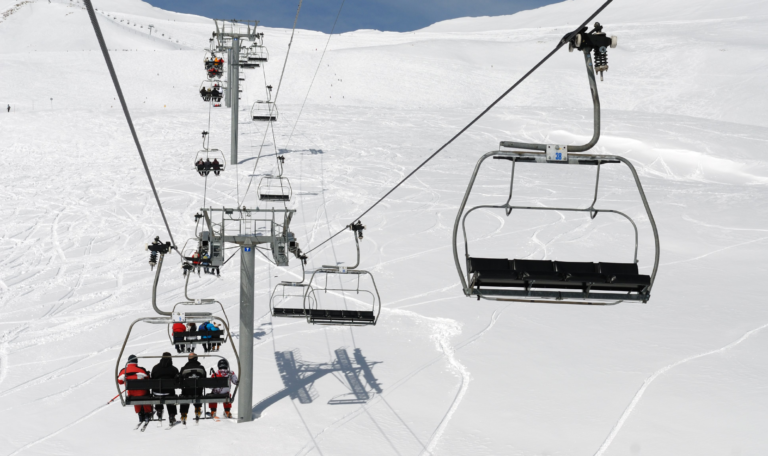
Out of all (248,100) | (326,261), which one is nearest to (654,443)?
(326,261)

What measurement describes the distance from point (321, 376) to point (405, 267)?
22.1ft

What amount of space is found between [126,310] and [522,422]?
1059 centimetres

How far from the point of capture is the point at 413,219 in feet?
79.9

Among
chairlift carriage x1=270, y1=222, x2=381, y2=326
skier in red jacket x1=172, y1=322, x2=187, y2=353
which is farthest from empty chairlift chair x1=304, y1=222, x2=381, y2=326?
skier in red jacket x1=172, y1=322, x2=187, y2=353

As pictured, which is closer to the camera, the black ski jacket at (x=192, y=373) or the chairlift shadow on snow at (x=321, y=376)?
the black ski jacket at (x=192, y=373)

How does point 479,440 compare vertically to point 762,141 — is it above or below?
below

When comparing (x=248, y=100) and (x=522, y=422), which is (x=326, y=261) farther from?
(x=248, y=100)

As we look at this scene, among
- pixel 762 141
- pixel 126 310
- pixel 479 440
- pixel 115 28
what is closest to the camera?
pixel 479 440

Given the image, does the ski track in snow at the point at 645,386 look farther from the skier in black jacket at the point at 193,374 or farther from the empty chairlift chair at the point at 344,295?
the skier in black jacket at the point at 193,374

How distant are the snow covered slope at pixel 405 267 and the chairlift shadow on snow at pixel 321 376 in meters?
0.08

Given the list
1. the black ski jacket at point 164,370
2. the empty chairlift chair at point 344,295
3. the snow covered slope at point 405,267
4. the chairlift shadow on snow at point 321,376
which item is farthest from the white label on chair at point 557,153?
the chairlift shadow on snow at point 321,376

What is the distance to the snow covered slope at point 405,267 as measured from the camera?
1202 cm

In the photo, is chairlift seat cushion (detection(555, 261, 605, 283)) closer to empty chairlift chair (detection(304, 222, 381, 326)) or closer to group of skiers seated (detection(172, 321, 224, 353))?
group of skiers seated (detection(172, 321, 224, 353))

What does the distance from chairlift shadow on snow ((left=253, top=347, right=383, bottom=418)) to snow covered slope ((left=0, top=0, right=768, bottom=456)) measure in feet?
0.25
